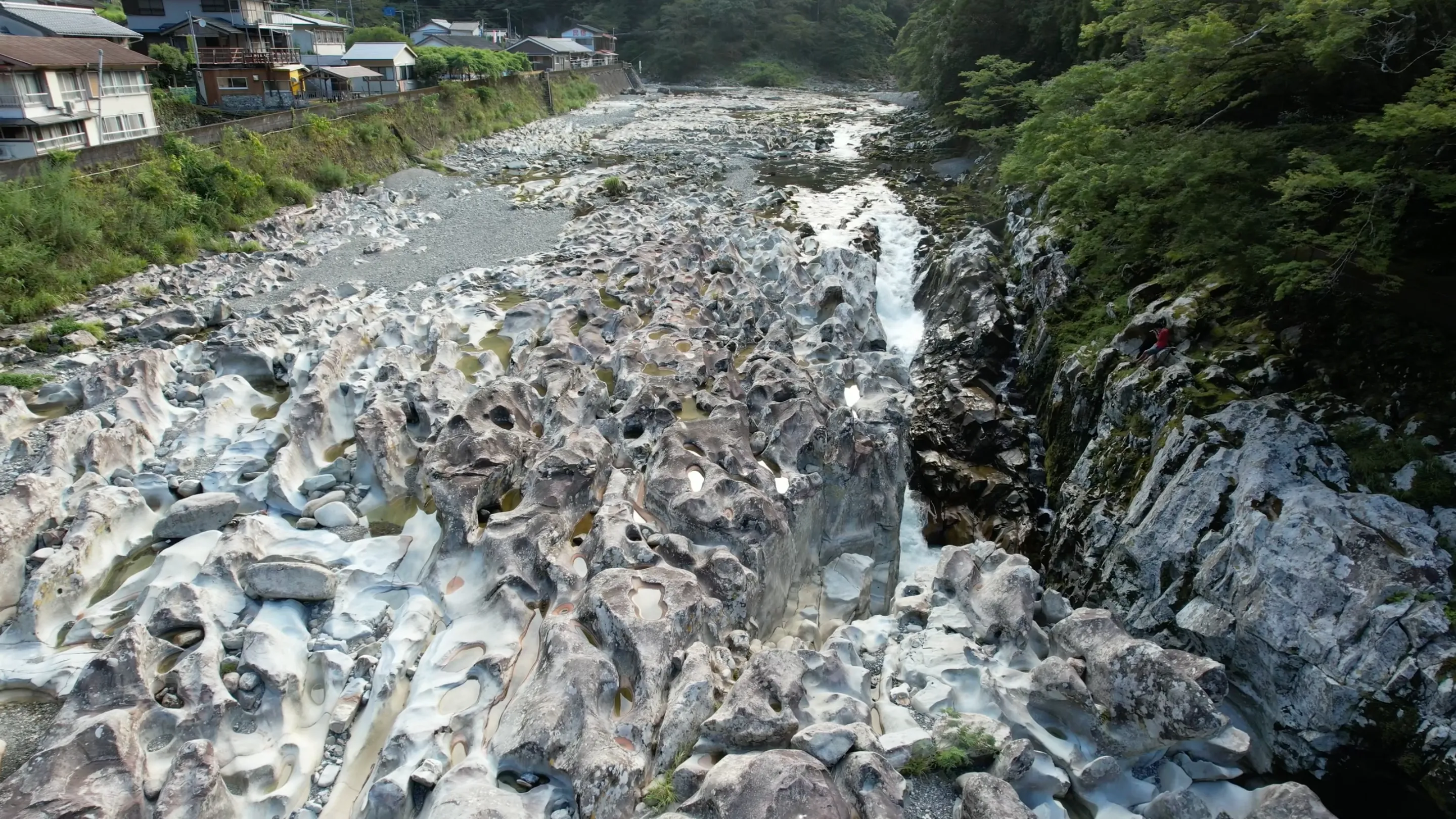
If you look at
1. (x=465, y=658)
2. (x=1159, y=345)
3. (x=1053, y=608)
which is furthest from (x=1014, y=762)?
(x=1159, y=345)

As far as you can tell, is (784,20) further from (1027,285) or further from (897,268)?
(1027,285)

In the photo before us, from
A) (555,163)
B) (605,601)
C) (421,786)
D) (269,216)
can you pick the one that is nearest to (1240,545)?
(605,601)

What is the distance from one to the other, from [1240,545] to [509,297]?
55.1ft

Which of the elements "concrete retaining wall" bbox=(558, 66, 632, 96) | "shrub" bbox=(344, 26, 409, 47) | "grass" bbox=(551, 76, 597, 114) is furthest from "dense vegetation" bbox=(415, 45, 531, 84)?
"concrete retaining wall" bbox=(558, 66, 632, 96)

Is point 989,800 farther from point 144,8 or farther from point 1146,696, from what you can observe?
point 144,8

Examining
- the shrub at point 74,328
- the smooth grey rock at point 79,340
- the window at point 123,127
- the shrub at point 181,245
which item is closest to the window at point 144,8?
the window at point 123,127

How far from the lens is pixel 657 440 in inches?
477

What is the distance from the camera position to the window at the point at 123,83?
2416 cm

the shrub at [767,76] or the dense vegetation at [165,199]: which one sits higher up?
the shrub at [767,76]

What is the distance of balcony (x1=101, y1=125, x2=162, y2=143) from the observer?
2427cm

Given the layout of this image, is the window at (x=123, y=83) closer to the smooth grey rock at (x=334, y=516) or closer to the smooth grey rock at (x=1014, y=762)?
the smooth grey rock at (x=334, y=516)

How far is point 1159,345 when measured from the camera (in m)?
12.4

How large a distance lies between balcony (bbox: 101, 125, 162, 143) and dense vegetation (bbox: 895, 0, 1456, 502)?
1015 inches

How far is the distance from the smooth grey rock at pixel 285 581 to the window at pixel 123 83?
2274 centimetres
